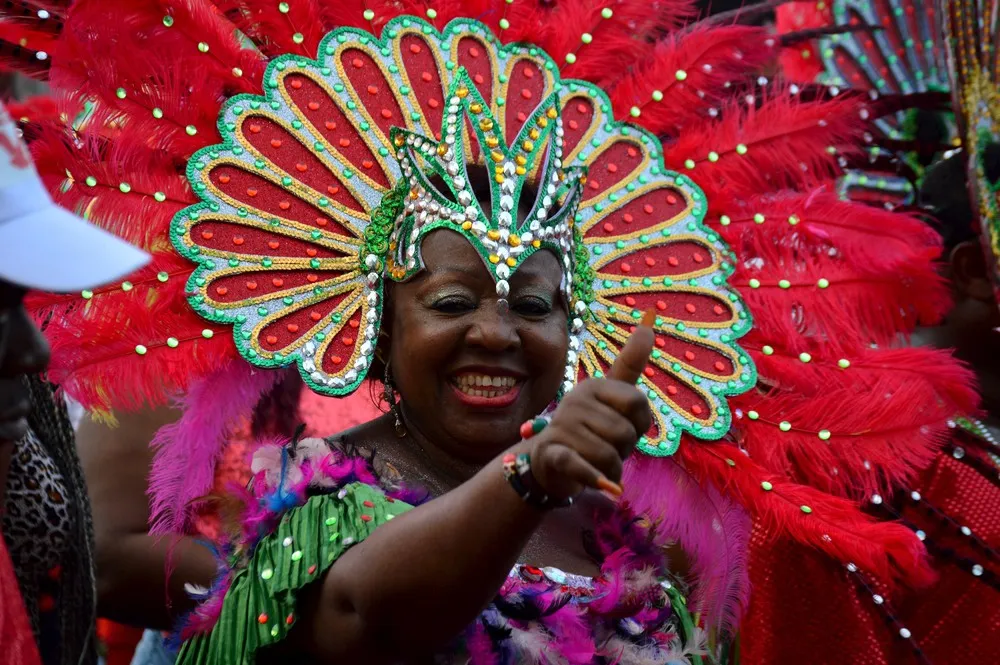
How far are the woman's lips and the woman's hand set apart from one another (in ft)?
1.94

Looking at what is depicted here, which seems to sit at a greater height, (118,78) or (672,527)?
(118,78)

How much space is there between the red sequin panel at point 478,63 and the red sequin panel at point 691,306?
632mm

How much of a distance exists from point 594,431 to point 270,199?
51.5 inches

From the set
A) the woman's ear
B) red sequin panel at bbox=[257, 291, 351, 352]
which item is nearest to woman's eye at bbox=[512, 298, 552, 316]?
red sequin panel at bbox=[257, 291, 351, 352]

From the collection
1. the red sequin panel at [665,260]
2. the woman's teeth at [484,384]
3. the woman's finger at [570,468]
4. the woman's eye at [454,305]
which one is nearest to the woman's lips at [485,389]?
the woman's teeth at [484,384]

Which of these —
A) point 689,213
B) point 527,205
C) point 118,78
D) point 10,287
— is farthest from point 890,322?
point 10,287

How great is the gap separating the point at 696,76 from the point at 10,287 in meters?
2.28

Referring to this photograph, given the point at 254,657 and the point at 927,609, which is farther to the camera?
the point at 927,609

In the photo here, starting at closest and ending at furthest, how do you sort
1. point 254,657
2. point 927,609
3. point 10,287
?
point 10,287
point 254,657
point 927,609

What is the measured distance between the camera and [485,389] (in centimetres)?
272

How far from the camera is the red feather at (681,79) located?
3.52 metres

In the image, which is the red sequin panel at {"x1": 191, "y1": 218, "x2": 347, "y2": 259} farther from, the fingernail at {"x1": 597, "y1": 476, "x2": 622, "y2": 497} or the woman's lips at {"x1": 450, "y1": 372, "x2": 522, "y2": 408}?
the fingernail at {"x1": 597, "y1": 476, "x2": 622, "y2": 497}

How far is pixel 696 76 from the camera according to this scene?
354cm

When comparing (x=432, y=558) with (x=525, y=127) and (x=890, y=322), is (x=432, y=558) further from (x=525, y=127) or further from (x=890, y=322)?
(x=890, y=322)
